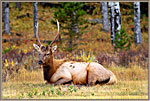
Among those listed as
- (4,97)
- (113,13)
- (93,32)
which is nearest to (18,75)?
(4,97)

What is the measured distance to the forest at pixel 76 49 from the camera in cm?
829

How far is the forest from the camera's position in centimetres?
829

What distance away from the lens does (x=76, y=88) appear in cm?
879

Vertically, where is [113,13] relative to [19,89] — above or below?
above

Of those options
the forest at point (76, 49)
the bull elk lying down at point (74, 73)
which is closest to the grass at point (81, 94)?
the forest at point (76, 49)

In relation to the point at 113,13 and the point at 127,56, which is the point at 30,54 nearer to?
the point at 127,56

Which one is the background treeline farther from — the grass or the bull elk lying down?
the grass

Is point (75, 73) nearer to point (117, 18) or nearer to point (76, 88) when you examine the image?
point (76, 88)

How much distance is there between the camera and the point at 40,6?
34.3m

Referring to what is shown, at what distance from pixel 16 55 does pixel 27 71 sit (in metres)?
2.18

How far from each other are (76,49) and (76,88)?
10388 millimetres

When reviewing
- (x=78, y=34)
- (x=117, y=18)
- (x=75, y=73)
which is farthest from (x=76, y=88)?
(x=117, y=18)

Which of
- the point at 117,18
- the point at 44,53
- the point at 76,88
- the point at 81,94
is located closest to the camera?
the point at 81,94

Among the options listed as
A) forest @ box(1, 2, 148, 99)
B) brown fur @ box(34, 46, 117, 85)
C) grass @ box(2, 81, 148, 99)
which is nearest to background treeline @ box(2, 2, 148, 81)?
forest @ box(1, 2, 148, 99)
